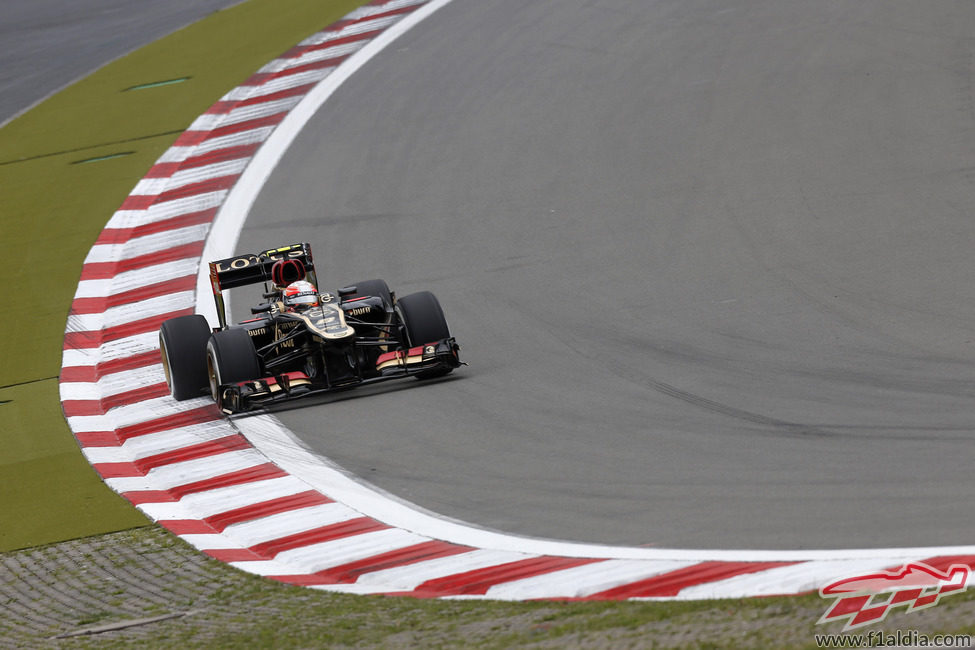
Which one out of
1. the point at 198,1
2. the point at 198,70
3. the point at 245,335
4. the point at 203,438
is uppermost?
the point at 198,1

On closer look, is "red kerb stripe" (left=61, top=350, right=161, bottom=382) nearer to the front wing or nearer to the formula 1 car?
the formula 1 car

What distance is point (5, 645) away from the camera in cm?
680

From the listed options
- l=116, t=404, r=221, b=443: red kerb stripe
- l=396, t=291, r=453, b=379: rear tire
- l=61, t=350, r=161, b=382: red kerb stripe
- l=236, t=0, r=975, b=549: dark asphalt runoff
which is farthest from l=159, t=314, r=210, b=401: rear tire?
l=396, t=291, r=453, b=379: rear tire

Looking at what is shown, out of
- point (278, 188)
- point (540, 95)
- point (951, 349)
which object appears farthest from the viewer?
point (540, 95)

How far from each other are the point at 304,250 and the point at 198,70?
10.9m

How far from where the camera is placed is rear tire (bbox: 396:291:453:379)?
37.0 feet

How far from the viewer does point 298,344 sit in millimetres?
11234

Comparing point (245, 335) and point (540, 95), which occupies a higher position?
point (540, 95)

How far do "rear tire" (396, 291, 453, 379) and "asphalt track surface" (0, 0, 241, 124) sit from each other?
1227 centimetres

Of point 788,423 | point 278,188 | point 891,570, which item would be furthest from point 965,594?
point 278,188

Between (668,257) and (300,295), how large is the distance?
394 centimetres

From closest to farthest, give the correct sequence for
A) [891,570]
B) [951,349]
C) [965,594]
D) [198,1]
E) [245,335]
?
[965,594], [891,570], [951,349], [245,335], [198,1]

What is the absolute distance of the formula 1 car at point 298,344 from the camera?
10883mm

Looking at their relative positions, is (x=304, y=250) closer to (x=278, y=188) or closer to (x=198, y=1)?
(x=278, y=188)
